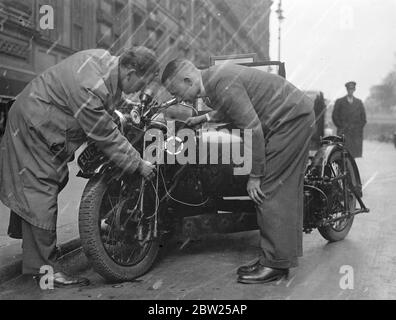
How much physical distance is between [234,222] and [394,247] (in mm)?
1508

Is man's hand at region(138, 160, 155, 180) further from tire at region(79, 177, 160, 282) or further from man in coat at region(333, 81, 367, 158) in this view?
man in coat at region(333, 81, 367, 158)

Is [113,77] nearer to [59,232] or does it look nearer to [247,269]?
[247,269]

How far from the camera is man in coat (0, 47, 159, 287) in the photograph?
3117 millimetres

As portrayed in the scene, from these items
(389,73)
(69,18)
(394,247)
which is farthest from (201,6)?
(389,73)

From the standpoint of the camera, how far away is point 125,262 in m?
3.44

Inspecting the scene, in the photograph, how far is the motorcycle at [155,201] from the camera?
10.7 feet

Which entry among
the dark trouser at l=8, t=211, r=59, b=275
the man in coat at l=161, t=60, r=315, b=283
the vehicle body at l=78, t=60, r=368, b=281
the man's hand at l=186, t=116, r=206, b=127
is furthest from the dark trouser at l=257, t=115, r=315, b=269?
the dark trouser at l=8, t=211, r=59, b=275

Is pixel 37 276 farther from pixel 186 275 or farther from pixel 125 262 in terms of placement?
pixel 186 275

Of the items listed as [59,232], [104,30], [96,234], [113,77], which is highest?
[104,30]

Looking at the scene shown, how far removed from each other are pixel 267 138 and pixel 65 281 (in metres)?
1.65

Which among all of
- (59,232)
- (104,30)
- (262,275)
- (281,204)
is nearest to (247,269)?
(262,275)

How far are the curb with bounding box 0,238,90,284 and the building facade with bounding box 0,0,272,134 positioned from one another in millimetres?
6926

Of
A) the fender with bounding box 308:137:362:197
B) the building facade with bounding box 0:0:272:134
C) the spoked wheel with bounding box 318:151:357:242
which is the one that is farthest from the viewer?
the building facade with bounding box 0:0:272:134

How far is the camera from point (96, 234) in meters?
3.15
